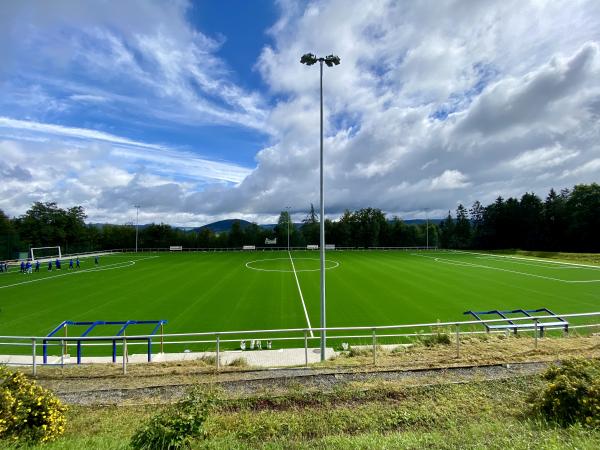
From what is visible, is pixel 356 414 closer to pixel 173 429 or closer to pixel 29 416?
pixel 173 429

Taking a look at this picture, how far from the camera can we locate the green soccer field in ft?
62.4

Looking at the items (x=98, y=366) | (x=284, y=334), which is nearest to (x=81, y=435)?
(x=98, y=366)

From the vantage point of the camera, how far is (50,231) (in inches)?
2741

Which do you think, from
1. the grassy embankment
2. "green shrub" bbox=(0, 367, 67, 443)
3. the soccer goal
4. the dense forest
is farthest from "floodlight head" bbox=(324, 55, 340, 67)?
the dense forest

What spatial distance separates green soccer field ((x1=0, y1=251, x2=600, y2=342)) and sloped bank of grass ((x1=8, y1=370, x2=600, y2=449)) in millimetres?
11173

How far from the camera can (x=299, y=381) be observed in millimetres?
7367

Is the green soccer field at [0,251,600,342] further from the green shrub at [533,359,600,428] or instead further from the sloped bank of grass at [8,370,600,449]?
the green shrub at [533,359,600,428]

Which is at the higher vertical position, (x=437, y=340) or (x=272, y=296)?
(x=437, y=340)

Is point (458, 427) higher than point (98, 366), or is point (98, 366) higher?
point (458, 427)

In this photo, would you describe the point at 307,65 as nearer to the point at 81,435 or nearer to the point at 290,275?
the point at 81,435

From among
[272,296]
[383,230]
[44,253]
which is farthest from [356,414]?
[383,230]

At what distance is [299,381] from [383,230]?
8586 cm

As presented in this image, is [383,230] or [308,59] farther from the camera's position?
[383,230]

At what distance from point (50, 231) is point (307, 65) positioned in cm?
7779
